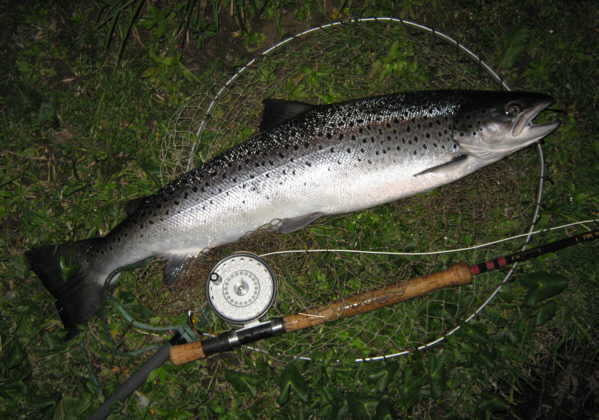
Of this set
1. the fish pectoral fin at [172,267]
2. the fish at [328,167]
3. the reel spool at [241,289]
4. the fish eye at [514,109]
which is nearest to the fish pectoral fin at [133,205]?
the fish at [328,167]

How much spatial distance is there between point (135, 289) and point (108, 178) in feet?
3.68

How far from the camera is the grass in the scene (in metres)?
2.87

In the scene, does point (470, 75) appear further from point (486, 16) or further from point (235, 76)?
point (235, 76)

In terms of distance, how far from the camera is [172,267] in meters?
2.89

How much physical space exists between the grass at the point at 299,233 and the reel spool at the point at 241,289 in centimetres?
17

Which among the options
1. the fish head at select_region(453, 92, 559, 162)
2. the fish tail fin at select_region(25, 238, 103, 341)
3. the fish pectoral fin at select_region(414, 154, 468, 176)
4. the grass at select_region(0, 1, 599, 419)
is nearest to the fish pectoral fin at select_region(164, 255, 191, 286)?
the grass at select_region(0, 1, 599, 419)

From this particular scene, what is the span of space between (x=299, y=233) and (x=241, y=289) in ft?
2.31

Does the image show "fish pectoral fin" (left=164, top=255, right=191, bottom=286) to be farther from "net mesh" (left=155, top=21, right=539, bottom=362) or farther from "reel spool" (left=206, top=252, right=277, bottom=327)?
"reel spool" (left=206, top=252, right=277, bottom=327)

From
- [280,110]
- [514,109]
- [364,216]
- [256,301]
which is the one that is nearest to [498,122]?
[514,109]

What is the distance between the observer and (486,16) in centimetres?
323

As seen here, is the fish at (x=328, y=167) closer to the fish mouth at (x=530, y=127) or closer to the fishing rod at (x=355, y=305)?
the fish mouth at (x=530, y=127)

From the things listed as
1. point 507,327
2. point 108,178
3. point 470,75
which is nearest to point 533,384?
point 507,327

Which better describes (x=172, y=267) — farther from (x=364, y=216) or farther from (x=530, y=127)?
(x=530, y=127)

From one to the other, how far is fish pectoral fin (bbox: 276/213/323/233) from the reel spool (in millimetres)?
346
